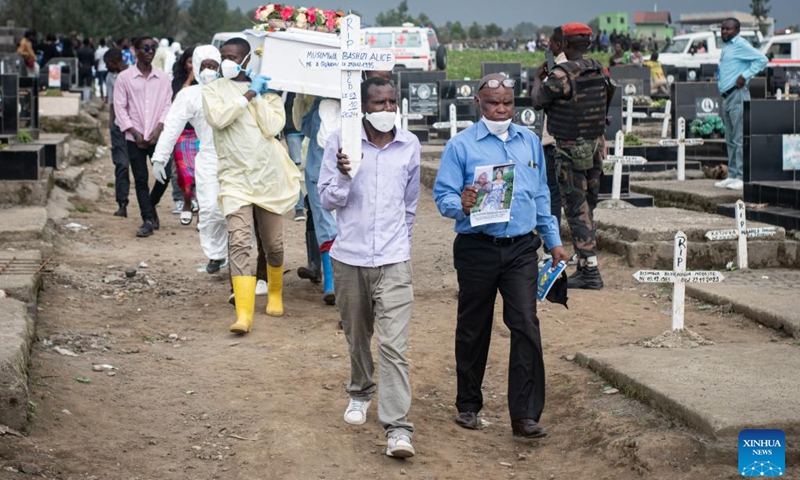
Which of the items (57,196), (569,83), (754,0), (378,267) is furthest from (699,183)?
(754,0)

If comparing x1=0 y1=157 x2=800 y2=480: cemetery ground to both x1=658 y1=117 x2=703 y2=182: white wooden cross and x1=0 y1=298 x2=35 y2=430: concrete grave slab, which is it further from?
x1=658 y1=117 x2=703 y2=182: white wooden cross

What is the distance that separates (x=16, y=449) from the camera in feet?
18.9

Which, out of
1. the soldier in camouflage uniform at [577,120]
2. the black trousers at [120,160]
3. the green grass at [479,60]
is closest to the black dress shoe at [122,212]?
the black trousers at [120,160]

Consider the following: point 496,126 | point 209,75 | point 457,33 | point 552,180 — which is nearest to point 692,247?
point 552,180

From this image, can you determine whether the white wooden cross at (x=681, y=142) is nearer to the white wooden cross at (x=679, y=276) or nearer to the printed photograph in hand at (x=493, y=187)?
the white wooden cross at (x=679, y=276)

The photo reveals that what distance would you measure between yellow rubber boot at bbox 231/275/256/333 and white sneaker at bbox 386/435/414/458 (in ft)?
8.53

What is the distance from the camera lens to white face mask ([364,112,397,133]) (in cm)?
606

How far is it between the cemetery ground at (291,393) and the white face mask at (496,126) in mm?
1559

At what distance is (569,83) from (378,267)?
148 inches

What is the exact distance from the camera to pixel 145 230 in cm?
1288

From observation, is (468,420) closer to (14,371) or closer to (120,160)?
(14,371)

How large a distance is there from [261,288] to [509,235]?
3818 mm

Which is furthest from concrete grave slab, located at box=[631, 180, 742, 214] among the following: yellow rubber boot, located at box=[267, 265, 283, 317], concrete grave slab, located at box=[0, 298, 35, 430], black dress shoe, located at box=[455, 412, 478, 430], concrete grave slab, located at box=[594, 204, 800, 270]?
concrete grave slab, located at box=[0, 298, 35, 430]

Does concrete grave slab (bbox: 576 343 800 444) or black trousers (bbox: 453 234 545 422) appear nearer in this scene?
concrete grave slab (bbox: 576 343 800 444)
